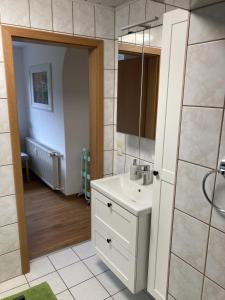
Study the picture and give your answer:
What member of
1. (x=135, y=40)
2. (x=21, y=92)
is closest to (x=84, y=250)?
(x=135, y=40)

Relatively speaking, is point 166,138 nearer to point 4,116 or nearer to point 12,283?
point 4,116

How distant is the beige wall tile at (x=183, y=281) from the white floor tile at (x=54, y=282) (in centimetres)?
104

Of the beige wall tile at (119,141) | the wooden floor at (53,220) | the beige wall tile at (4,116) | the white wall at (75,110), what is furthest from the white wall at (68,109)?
the beige wall tile at (4,116)

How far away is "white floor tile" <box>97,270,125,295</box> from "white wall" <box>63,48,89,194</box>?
1637 millimetres

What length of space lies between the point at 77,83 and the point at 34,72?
1149 mm

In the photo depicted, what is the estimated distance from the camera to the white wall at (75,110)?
329 cm

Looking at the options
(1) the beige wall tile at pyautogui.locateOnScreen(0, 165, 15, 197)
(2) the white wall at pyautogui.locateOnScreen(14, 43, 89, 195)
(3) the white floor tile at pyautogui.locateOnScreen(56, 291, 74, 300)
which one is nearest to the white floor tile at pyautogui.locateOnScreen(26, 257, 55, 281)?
(3) the white floor tile at pyautogui.locateOnScreen(56, 291, 74, 300)

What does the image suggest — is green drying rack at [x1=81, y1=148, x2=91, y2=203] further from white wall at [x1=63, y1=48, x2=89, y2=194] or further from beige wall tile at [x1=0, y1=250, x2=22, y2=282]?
beige wall tile at [x1=0, y1=250, x2=22, y2=282]

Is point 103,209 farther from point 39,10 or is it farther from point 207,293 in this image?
point 39,10

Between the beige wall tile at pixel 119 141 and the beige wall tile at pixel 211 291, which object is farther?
the beige wall tile at pixel 119 141

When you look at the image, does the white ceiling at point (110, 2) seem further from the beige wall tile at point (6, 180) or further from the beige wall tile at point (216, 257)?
the beige wall tile at point (216, 257)

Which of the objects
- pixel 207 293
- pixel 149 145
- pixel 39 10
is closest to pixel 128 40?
pixel 39 10

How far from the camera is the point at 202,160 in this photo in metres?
1.07

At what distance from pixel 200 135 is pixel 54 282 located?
176 cm
